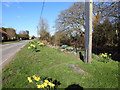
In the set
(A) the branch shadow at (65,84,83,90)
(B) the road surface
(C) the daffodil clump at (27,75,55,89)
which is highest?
(C) the daffodil clump at (27,75,55,89)

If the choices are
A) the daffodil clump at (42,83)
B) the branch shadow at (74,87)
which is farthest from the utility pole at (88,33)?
the daffodil clump at (42,83)

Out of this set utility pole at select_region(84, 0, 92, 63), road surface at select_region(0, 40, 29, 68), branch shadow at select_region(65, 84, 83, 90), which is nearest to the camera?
branch shadow at select_region(65, 84, 83, 90)

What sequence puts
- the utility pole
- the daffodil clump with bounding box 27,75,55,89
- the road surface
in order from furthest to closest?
the road surface → the utility pole → the daffodil clump with bounding box 27,75,55,89

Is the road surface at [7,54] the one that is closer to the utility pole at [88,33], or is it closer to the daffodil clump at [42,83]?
the daffodil clump at [42,83]

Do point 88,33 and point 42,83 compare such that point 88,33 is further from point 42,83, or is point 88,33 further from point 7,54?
point 7,54

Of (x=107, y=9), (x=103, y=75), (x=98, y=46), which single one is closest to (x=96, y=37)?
(x=98, y=46)

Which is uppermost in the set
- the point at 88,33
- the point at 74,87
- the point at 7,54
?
the point at 88,33

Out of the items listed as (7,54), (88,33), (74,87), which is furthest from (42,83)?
(7,54)

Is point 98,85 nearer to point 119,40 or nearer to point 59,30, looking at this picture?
point 119,40

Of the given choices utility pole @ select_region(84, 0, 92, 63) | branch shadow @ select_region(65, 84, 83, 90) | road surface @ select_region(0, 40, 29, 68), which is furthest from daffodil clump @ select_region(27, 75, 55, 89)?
road surface @ select_region(0, 40, 29, 68)

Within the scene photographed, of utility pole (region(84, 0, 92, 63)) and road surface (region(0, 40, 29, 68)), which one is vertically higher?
utility pole (region(84, 0, 92, 63))

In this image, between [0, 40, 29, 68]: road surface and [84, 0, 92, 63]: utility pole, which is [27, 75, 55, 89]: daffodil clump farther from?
[0, 40, 29, 68]: road surface

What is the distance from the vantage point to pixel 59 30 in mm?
14797

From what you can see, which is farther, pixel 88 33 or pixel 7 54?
pixel 7 54
